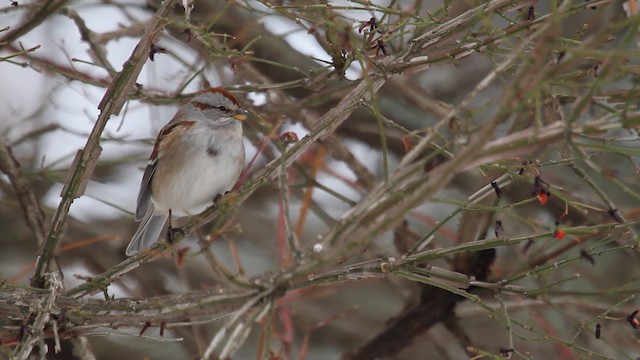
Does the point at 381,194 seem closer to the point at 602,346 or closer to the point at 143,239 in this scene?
the point at 143,239

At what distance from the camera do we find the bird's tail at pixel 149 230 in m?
Answer: 4.35

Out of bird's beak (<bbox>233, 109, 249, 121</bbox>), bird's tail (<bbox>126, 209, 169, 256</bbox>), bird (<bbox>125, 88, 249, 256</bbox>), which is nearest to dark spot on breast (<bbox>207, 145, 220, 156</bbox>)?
bird (<bbox>125, 88, 249, 256</bbox>)

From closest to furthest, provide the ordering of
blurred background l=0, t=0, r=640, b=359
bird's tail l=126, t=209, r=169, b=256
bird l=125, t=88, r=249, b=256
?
blurred background l=0, t=0, r=640, b=359 < bird l=125, t=88, r=249, b=256 < bird's tail l=126, t=209, r=169, b=256

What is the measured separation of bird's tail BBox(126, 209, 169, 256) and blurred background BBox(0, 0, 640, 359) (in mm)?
232

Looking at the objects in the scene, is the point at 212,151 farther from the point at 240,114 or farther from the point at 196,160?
the point at 240,114

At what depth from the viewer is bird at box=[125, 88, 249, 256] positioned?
4.13 m

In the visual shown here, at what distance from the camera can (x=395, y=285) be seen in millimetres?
4836

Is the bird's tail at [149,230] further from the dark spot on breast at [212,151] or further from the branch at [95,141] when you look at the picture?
the branch at [95,141]

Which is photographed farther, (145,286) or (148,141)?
(145,286)

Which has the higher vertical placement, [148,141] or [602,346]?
[148,141]

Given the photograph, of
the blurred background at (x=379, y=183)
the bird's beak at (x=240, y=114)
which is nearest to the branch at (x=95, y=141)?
the blurred background at (x=379, y=183)

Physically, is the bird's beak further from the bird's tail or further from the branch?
the branch

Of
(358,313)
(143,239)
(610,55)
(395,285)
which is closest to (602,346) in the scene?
(395,285)

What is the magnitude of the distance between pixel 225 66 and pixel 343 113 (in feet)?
7.27
